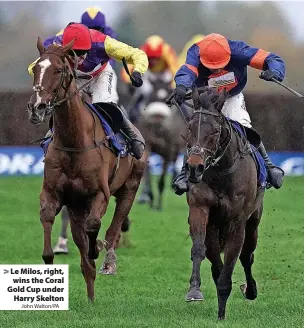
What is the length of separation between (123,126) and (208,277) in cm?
259

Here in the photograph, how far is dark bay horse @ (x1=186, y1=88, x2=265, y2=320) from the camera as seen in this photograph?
8.38 m

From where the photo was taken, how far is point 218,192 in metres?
8.79

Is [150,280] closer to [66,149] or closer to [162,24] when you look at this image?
[66,149]

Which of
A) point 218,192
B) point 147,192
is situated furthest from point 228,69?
point 147,192

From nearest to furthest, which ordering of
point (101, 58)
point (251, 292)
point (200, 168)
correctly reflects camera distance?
1. point (200, 168)
2. point (251, 292)
3. point (101, 58)

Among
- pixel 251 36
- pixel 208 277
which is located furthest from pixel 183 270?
pixel 251 36

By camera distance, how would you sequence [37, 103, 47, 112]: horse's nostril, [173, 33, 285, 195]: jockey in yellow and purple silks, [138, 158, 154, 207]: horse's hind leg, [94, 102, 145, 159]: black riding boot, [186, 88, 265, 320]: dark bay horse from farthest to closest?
[138, 158, 154, 207]: horse's hind leg < [94, 102, 145, 159]: black riding boot < [173, 33, 285, 195]: jockey in yellow and purple silks < [37, 103, 47, 112]: horse's nostril < [186, 88, 265, 320]: dark bay horse

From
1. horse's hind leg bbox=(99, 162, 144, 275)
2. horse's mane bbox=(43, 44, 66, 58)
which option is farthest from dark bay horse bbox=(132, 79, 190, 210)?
horse's mane bbox=(43, 44, 66, 58)

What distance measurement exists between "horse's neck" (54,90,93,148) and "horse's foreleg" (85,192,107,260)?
18.2 inches

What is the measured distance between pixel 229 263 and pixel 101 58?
7.96ft

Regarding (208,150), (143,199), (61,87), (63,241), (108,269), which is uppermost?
(61,87)

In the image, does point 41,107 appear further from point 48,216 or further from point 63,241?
point 63,241

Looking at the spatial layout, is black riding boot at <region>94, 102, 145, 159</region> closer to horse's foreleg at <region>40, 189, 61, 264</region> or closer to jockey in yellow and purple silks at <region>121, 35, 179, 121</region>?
horse's foreleg at <region>40, 189, 61, 264</region>

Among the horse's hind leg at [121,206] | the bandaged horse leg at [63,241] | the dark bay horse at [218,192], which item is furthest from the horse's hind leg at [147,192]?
the dark bay horse at [218,192]
